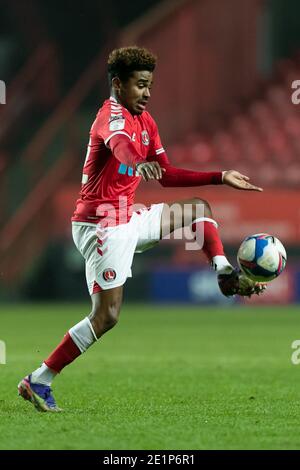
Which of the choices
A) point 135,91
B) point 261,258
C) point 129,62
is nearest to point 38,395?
point 261,258

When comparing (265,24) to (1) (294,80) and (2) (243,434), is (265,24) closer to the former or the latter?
(1) (294,80)

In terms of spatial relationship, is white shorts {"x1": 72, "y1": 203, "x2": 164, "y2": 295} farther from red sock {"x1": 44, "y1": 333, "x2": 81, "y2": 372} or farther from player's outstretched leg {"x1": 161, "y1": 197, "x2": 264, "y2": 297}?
red sock {"x1": 44, "y1": 333, "x2": 81, "y2": 372}

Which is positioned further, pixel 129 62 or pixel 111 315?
pixel 129 62

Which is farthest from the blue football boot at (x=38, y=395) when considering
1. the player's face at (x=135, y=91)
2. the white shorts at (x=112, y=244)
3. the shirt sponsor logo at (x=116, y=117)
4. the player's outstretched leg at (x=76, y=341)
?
the player's face at (x=135, y=91)

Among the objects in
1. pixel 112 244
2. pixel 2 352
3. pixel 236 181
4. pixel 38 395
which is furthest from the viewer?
pixel 2 352

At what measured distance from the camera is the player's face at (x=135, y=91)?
6.51 m

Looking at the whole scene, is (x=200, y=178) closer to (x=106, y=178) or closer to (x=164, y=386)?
(x=106, y=178)

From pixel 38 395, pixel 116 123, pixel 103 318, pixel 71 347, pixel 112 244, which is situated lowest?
pixel 38 395

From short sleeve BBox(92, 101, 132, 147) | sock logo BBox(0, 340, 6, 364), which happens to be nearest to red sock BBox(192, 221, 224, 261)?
short sleeve BBox(92, 101, 132, 147)

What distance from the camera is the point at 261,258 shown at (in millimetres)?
6328

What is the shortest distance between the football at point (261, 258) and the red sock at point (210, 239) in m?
0.15

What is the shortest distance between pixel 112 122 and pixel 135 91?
0.29 meters

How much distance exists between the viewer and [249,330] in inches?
501

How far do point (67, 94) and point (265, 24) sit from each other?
13.3 ft
